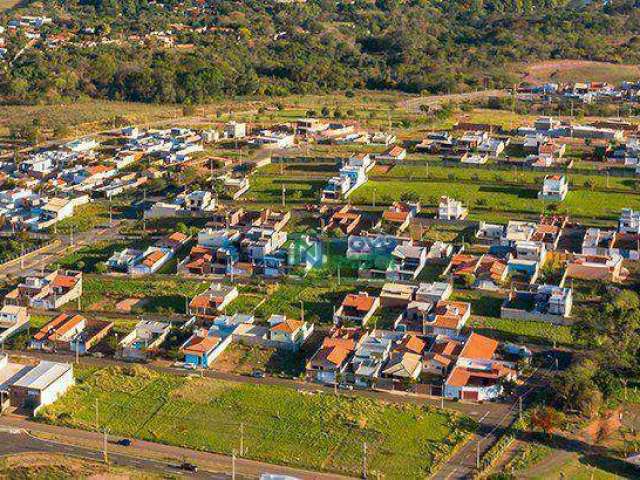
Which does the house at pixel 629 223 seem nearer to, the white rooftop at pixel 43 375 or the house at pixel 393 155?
the house at pixel 393 155

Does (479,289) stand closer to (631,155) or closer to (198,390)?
(198,390)

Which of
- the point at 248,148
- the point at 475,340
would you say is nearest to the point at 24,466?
the point at 475,340

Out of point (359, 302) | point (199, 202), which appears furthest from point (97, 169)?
point (359, 302)

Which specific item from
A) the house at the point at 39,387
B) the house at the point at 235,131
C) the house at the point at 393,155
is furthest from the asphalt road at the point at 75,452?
the house at the point at 235,131

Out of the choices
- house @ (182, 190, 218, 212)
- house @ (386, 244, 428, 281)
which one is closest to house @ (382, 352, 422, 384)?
house @ (386, 244, 428, 281)

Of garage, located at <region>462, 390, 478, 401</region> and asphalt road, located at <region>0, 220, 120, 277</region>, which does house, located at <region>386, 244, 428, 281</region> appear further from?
asphalt road, located at <region>0, 220, 120, 277</region>

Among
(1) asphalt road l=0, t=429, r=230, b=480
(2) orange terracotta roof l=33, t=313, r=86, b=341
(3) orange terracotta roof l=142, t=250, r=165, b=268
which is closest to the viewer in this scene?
(1) asphalt road l=0, t=429, r=230, b=480
